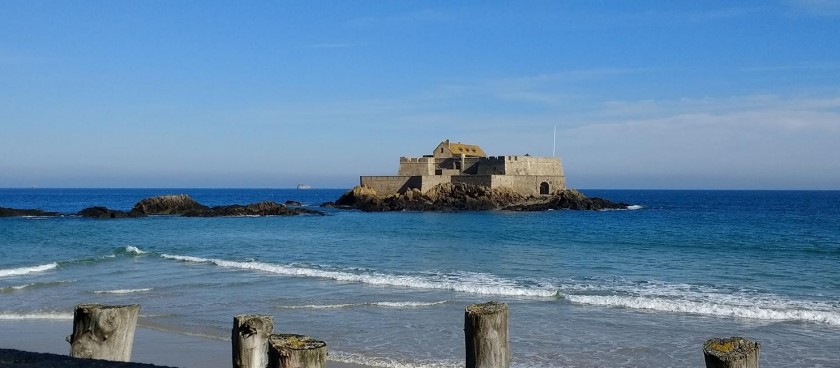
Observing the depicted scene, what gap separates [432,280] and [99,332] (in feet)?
40.2

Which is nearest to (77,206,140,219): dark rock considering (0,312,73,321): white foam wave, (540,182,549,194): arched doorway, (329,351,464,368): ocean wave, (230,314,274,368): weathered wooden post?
(540,182,549,194): arched doorway

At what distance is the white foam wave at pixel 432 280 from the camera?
1573 centimetres

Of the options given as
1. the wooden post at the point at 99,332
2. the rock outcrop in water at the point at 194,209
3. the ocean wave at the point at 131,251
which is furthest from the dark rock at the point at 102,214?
the wooden post at the point at 99,332

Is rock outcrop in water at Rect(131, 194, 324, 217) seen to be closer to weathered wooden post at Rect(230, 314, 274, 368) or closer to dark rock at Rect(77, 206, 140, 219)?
dark rock at Rect(77, 206, 140, 219)

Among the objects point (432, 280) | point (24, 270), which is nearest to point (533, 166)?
point (432, 280)

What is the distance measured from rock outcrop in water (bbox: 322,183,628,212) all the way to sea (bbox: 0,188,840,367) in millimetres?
24451

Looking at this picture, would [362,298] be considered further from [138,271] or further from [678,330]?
[138,271]

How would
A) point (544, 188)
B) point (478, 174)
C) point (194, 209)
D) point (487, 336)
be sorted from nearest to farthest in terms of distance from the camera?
point (487, 336) → point (194, 209) → point (478, 174) → point (544, 188)

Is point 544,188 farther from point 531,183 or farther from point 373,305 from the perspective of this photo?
point 373,305

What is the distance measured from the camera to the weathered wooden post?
615 cm

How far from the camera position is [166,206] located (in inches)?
2218

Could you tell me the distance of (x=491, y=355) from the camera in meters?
5.93

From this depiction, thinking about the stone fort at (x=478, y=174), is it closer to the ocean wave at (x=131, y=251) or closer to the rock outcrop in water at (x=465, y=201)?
the rock outcrop in water at (x=465, y=201)

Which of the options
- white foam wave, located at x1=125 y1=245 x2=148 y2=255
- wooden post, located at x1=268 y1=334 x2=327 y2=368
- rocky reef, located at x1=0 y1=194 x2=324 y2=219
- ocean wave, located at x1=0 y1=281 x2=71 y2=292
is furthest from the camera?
rocky reef, located at x1=0 y1=194 x2=324 y2=219
